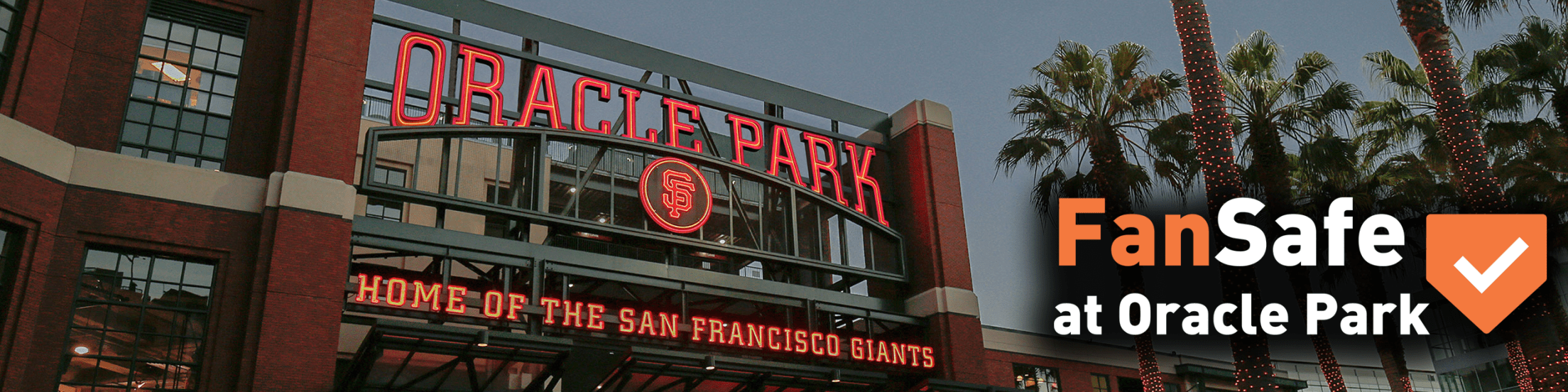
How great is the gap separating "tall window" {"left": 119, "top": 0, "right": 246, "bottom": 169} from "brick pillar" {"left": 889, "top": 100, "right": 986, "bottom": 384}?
18575 mm

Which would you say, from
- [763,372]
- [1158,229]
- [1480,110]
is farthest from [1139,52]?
[763,372]

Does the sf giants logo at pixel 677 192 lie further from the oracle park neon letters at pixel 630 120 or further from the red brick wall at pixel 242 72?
the red brick wall at pixel 242 72

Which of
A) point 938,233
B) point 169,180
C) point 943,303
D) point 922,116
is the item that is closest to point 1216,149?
point 943,303

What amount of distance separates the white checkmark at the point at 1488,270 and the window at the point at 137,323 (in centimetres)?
2519

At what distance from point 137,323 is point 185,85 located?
5.57m

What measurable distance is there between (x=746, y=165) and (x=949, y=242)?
6806 mm

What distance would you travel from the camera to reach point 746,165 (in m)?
29.1

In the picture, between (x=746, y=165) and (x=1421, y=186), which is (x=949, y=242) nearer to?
(x=746, y=165)

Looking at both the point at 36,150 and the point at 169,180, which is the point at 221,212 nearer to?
the point at 169,180

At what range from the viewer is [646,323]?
960 inches

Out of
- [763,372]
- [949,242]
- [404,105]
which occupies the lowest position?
[763,372]

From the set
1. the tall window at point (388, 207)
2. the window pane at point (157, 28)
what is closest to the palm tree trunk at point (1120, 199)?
the tall window at point (388, 207)

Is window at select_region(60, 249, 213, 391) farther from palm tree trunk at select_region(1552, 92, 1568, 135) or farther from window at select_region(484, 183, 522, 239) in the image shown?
palm tree trunk at select_region(1552, 92, 1568, 135)

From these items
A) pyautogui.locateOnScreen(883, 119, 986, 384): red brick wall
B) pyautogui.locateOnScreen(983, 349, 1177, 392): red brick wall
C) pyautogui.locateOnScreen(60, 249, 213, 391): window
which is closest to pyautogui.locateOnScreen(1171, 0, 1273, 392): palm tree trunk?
pyautogui.locateOnScreen(883, 119, 986, 384): red brick wall
